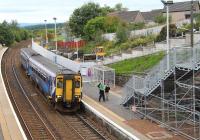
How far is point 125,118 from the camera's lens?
27.2 metres

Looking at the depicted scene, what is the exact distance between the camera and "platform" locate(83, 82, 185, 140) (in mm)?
23172

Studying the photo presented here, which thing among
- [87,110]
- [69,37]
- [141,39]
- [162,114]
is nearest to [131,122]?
[162,114]

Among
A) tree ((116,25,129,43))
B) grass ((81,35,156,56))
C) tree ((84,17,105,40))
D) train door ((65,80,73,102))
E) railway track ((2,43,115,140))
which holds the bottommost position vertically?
railway track ((2,43,115,140))

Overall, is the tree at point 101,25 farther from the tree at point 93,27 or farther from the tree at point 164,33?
the tree at point 164,33

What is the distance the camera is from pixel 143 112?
91.7ft

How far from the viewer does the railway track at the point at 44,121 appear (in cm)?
2547

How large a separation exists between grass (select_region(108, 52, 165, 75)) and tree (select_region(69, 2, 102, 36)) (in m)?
36.6

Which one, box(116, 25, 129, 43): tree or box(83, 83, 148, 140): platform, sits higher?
box(116, 25, 129, 43): tree

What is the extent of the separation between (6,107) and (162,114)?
1144 centimetres

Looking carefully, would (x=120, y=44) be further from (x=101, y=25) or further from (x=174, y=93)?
(x=174, y=93)

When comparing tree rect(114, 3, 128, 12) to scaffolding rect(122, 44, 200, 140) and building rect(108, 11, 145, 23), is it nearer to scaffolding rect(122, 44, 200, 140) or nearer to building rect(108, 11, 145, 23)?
building rect(108, 11, 145, 23)

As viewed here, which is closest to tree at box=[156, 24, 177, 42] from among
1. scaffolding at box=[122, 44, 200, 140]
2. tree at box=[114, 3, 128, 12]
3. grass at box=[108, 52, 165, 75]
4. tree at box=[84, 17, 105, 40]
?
grass at box=[108, 52, 165, 75]

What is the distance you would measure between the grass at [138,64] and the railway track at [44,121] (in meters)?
7.75

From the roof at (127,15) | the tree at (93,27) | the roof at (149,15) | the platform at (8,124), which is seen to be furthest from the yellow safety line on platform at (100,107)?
the roof at (149,15)
